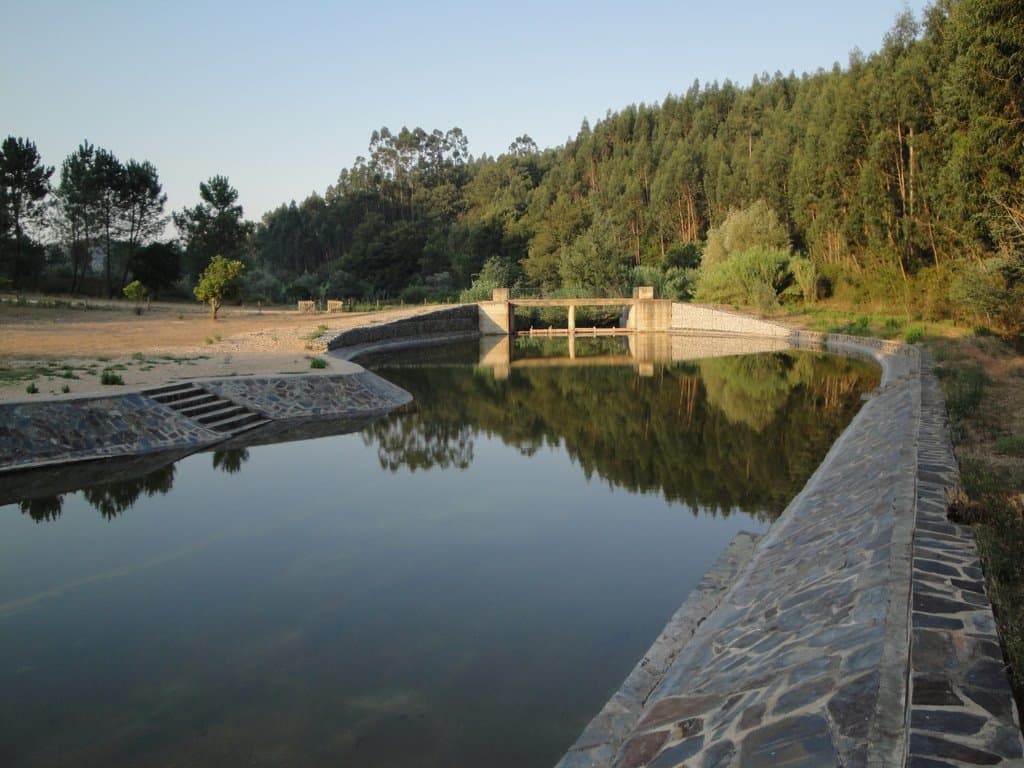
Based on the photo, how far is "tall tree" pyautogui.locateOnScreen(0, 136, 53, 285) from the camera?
40719 millimetres

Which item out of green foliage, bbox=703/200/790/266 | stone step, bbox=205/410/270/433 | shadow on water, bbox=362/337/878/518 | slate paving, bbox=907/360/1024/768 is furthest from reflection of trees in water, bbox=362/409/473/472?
green foliage, bbox=703/200/790/266

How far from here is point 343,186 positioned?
308ft

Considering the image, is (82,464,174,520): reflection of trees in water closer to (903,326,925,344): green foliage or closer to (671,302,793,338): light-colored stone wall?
(903,326,925,344): green foliage

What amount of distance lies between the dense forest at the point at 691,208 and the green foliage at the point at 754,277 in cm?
12

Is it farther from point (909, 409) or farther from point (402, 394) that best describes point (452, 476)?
point (402, 394)

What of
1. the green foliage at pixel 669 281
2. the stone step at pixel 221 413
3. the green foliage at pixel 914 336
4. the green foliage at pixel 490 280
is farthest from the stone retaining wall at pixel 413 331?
the green foliage at pixel 914 336

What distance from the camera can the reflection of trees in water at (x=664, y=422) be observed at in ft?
39.4

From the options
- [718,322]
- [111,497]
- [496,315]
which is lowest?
[111,497]

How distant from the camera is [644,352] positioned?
35312 millimetres

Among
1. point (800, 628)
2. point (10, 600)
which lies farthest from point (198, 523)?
point (800, 628)

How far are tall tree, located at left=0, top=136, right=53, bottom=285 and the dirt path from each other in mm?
6315

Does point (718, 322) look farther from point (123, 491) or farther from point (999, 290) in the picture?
point (123, 491)

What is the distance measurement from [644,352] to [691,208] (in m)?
32.1

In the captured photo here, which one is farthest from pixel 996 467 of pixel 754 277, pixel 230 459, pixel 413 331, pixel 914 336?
pixel 754 277
